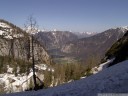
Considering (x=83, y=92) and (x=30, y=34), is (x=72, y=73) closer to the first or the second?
(x=30, y=34)

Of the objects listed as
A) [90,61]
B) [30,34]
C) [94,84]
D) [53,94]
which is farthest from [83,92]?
[90,61]

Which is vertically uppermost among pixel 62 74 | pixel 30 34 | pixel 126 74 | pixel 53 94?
pixel 30 34

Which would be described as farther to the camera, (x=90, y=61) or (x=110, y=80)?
(x=90, y=61)

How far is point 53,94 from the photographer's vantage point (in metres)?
Result: 24.7

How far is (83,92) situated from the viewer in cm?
2334

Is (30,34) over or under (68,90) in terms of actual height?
over

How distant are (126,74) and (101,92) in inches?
141

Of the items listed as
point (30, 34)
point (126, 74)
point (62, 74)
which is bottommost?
point (62, 74)

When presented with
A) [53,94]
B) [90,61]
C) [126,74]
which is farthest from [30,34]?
[90,61]

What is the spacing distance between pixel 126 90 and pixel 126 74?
3.12 metres

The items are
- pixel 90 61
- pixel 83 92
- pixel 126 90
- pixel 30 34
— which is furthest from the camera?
pixel 90 61

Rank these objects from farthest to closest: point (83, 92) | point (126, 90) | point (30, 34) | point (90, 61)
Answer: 1. point (90, 61)
2. point (30, 34)
3. point (83, 92)
4. point (126, 90)

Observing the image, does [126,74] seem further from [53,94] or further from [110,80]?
[53,94]

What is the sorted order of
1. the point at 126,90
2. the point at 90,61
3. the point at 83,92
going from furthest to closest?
the point at 90,61 → the point at 83,92 → the point at 126,90
